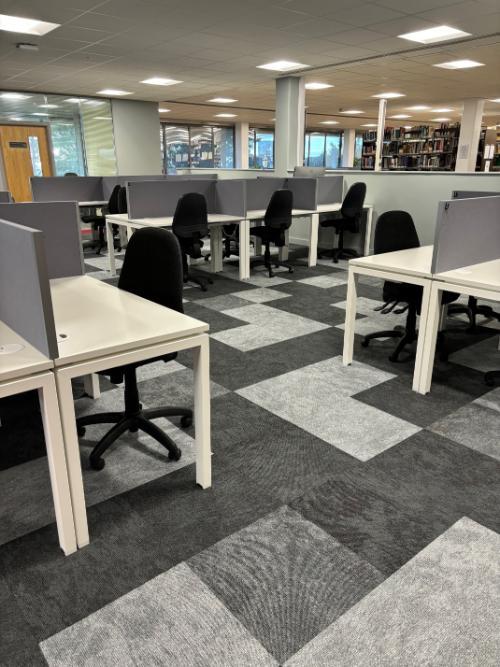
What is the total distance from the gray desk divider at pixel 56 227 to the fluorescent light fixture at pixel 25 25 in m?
4.05

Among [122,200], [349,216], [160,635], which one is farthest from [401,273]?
[122,200]

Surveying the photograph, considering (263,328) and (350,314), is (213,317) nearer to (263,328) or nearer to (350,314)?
(263,328)

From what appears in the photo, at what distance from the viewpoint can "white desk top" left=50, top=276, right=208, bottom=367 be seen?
1.58 meters

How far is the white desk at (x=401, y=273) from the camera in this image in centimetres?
272

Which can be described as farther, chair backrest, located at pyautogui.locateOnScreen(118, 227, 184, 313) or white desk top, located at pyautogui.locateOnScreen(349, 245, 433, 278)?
white desk top, located at pyautogui.locateOnScreen(349, 245, 433, 278)

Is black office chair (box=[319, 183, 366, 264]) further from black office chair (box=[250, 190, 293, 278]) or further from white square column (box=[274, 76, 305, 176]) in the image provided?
white square column (box=[274, 76, 305, 176])

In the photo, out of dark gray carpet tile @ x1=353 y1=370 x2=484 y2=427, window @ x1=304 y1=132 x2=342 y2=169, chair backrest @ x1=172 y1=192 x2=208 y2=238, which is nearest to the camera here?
dark gray carpet tile @ x1=353 y1=370 x2=484 y2=427

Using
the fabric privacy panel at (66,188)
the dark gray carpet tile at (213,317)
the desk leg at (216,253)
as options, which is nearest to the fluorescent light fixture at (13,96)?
the fabric privacy panel at (66,188)

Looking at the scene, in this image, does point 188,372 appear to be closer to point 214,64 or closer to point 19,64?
point 214,64

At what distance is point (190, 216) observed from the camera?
193 inches

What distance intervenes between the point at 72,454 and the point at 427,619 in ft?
3.83

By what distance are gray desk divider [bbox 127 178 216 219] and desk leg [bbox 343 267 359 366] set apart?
295 cm

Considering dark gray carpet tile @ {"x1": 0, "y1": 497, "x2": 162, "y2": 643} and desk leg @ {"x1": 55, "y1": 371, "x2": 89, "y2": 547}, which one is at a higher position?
desk leg @ {"x1": 55, "y1": 371, "x2": 89, "y2": 547}

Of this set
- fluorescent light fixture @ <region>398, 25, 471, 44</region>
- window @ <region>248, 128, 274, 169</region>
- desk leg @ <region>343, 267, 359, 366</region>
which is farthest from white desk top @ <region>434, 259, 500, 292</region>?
window @ <region>248, 128, 274, 169</region>
